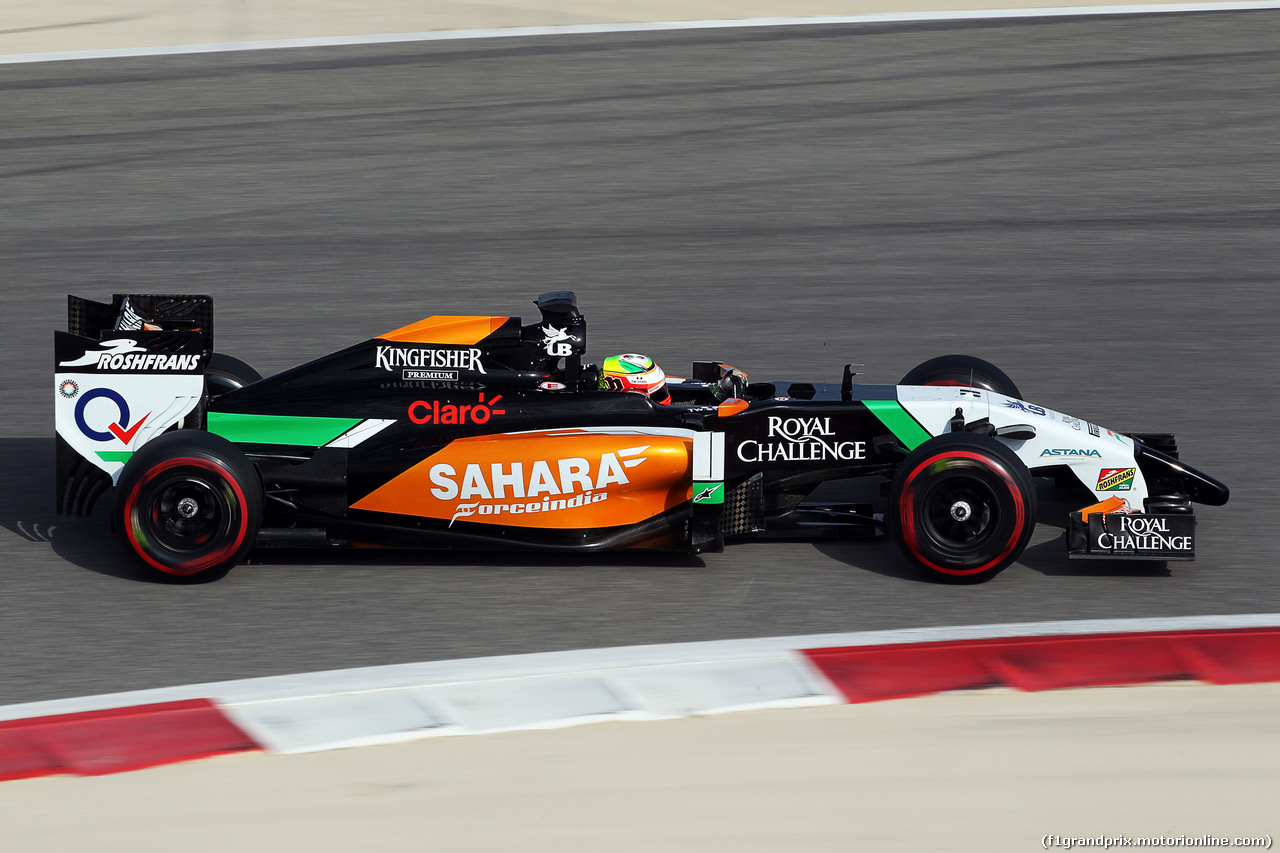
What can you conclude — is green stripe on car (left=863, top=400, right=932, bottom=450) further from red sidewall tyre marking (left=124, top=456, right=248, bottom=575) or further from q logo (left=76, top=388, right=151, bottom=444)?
q logo (left=76, top=388, right=151, bottom=444)

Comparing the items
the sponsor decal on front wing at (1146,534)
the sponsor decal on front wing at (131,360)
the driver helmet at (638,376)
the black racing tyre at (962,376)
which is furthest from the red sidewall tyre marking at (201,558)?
the sponsor decal on front wing at (1146,534)

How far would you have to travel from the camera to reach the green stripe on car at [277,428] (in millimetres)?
5930

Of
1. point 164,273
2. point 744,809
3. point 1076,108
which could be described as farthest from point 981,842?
point 1076,108

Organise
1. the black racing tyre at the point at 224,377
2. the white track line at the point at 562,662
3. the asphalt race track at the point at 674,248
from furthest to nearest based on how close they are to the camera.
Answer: the black racing tyre at the point at 224,377, the asphalt race track at the point at 674,248, the white track line at the point at 562,662

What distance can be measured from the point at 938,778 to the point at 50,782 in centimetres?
259

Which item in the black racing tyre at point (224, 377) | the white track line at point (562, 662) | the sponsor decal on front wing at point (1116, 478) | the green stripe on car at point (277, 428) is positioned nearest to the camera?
the white track line at point (562, 662)

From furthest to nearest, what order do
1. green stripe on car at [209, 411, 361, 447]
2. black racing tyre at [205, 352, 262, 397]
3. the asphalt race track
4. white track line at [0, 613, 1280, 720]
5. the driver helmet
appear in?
black racing tyre at [205, 352, 262, 397], the driver helmet, green stripe on car at [209, 411, 361, 447], the asphalt race track, white track line at [0, 613, 1280, 720]

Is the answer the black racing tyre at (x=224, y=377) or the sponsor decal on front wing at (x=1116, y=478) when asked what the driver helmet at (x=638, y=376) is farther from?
the sponsor decal on front wing at (x=1116, y=478)

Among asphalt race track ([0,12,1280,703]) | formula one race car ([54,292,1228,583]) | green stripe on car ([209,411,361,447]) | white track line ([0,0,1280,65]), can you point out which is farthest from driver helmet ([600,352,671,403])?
white track line ([0,0,1280,65])

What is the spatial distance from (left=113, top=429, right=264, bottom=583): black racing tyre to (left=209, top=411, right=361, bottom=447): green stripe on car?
26 centimetres

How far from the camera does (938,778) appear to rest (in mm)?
4250

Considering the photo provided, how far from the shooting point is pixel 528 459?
18.9 feet

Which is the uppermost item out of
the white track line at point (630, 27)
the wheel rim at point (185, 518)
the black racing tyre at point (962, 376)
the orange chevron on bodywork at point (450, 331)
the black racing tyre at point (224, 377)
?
the white track line at point (630, 27)

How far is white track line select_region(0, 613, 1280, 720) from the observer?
459 cm
